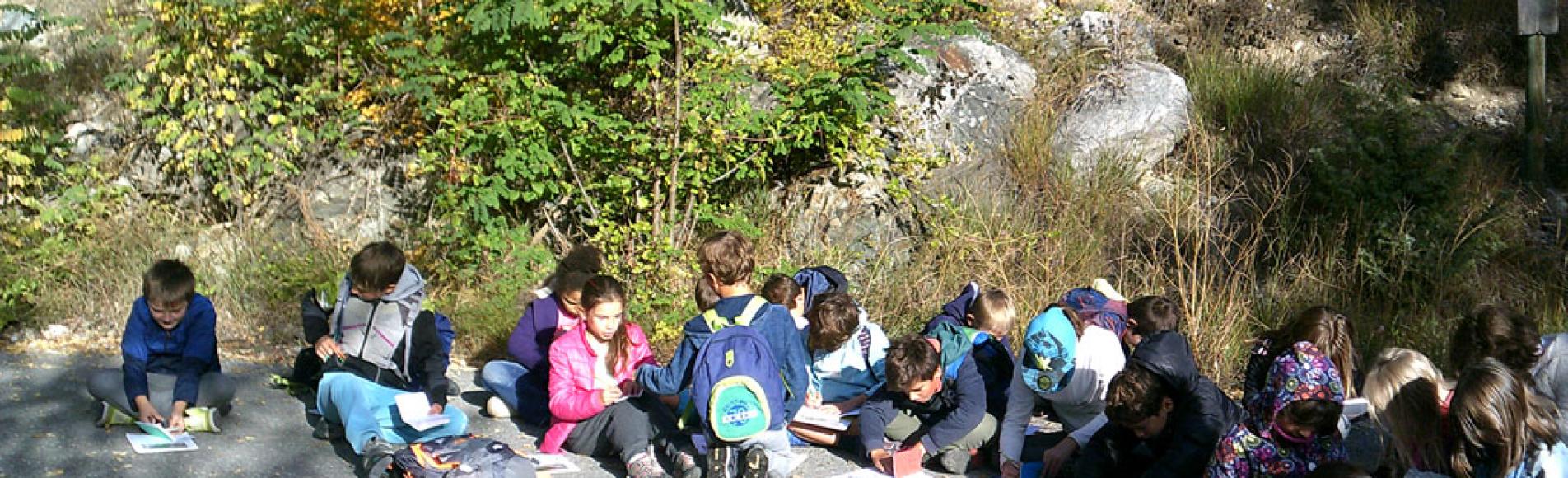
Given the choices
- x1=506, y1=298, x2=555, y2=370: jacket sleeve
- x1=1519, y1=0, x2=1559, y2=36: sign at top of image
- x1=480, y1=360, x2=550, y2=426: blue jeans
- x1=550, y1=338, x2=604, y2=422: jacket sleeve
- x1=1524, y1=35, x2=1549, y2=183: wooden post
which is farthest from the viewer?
x1=1524, y1=35, x2=1549, y2=183: wooden post

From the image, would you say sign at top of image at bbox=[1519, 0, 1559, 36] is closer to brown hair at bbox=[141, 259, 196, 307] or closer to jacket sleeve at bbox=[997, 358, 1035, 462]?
jacket sleeve at bbox=[997, 358, 1035, 462]

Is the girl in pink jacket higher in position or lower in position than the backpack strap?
lower

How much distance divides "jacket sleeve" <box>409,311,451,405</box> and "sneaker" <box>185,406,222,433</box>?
0.92m

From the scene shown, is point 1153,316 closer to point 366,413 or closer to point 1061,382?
point 1061,382

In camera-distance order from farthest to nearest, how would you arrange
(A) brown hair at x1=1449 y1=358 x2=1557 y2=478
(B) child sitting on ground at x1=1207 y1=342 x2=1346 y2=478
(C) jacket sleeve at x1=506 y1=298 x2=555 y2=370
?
1. (C) jacket sleeve at x1=506 y1=298 x2=555 y2=370
2. (B) child sitting on ground at x1=1207 y1=342 x2=1346 y2=478
3. (A) brown hair at x1=1449 y1=358 x2=1557 y2=478

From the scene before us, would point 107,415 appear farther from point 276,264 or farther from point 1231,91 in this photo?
point 1231,91

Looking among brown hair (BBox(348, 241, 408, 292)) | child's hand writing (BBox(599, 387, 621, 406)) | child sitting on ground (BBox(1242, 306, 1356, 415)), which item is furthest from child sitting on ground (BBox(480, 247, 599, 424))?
child sitting on ground (BBox(1242, 306, 1356, 415))

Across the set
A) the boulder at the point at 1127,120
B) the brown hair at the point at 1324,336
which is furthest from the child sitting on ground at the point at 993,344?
the boulder at the point at 1127,120

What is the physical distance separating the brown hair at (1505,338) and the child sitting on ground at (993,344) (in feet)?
6.46

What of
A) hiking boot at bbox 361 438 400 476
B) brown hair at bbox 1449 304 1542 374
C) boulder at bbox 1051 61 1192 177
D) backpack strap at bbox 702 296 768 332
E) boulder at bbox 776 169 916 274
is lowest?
boulder at bbox 1051 61 1192 177

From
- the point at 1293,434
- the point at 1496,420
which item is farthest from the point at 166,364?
the point at 1496,420

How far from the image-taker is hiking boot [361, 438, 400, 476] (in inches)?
207

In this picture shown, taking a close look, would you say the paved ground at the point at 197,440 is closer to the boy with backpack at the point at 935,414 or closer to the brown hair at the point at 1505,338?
the boy with backpack at the point at 935,414

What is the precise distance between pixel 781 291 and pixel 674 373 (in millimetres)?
961
